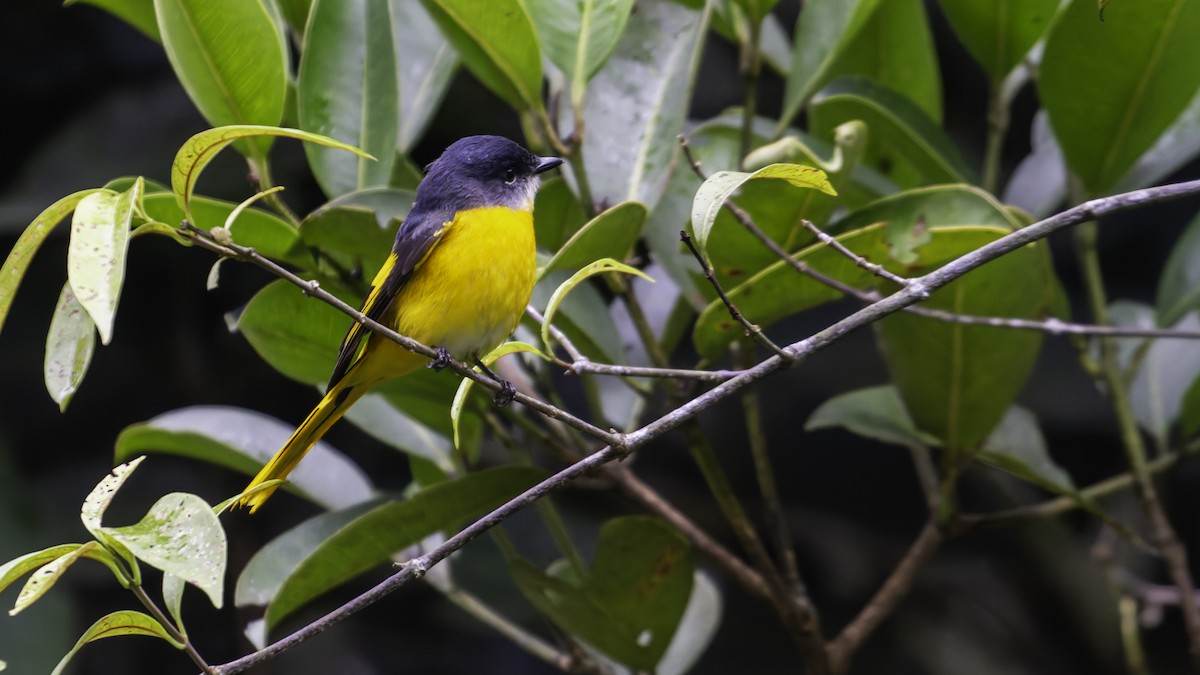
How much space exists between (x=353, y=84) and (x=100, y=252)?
1133mm

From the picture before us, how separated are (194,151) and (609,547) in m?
1.20

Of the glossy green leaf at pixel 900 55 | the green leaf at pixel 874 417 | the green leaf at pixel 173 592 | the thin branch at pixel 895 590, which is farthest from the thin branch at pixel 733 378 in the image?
the glossy green leaf at pixel 900 55

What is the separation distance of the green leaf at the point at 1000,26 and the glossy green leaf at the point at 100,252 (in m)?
1.79

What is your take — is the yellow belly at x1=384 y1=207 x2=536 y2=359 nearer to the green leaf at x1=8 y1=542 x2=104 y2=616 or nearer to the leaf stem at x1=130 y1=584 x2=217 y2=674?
the leaf stem at x1=130 y1=584 x2=217 y2=674

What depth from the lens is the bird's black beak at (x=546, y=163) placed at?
7.79ft

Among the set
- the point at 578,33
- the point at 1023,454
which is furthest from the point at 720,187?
the point at 1023,454

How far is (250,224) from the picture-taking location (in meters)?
1.95

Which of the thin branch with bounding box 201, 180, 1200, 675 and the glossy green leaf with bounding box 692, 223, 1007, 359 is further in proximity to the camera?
the glossy green leaf with bounding box 692, 223, 1007, 359

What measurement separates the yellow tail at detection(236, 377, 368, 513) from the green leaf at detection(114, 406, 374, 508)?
0.18 metres

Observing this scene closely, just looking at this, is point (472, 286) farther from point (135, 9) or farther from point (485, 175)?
point (135, 9)

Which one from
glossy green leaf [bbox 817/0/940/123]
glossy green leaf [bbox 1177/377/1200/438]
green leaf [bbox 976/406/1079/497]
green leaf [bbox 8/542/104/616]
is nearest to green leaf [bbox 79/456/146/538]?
green leaf [bbox 8/542/104/616]

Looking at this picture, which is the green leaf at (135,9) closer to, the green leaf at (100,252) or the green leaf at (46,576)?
the green leaf at (100,252)

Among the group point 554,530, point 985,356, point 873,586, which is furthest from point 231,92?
point 873,586

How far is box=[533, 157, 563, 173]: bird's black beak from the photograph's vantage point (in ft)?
7.79
